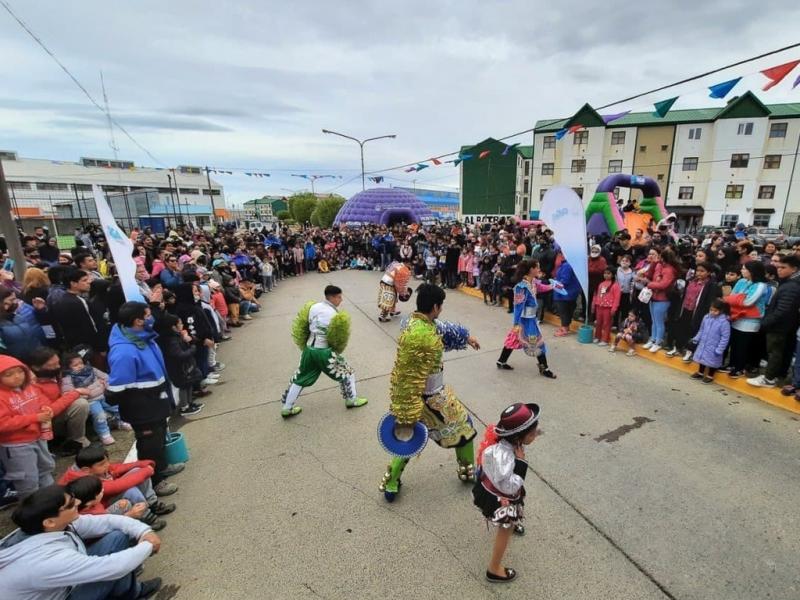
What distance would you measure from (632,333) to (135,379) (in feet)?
21.3

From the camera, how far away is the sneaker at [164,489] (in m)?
3.32

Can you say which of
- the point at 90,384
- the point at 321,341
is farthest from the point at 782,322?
the point at 90,384

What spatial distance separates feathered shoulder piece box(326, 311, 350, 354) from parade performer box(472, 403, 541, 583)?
230cm

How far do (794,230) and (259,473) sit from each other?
1423 inches

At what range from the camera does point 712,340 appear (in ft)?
16.4

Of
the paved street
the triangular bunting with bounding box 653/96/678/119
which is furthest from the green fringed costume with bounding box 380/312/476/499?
the triangular bunting with bounding box 653/96/678/119

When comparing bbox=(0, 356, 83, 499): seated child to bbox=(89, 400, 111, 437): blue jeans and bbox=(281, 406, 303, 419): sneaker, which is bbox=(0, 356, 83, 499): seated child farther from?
bbox=(281, 406, 303, 419): sneaker

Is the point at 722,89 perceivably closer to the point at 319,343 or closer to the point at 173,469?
the point at 319,343

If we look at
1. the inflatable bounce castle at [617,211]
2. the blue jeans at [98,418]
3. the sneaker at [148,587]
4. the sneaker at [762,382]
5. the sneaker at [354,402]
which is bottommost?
the sneaker at [354,402]

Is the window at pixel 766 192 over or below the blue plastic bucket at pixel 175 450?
over

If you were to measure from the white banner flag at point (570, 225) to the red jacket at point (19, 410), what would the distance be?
21.4ft

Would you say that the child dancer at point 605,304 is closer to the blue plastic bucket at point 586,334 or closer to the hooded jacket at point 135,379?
Result: the blue plastic bucket at point 586,334

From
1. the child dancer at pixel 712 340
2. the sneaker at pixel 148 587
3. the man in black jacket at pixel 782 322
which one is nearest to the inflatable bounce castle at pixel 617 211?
the child dancer at pixel 712 340

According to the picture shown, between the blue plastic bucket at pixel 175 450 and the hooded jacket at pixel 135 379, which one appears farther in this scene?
the blue plastic bucket at pixel 175 450
